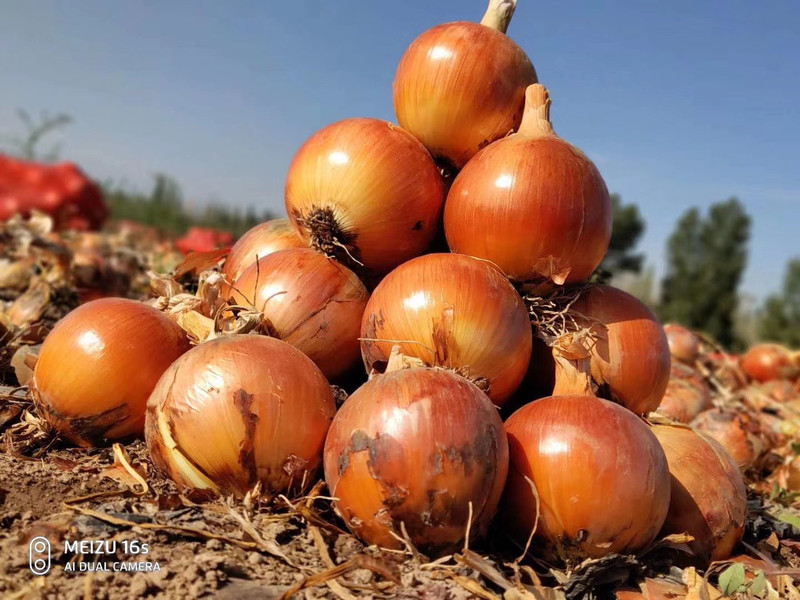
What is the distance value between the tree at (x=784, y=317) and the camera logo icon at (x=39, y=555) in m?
16.5

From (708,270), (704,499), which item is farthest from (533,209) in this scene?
(708,270)

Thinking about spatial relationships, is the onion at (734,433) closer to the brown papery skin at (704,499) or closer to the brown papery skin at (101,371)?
the brown papery skin at (704,499)

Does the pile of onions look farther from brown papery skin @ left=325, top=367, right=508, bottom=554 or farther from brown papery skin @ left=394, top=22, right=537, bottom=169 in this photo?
brown papery skin @ left=325, top=367, right=508, bottom=554

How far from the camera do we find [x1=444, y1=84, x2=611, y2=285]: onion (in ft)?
6.17

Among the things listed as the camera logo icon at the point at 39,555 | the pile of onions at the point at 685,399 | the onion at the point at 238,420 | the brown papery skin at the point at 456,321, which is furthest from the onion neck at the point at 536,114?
the pile of onions at the point at 685,399

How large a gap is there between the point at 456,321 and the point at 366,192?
0.55 metres

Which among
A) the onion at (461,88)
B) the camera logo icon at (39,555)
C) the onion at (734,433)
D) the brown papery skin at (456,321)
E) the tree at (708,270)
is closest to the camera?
the camera logo icon at (39,555)

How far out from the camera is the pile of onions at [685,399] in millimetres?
3940

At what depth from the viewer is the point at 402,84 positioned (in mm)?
2279

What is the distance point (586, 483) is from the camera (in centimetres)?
153

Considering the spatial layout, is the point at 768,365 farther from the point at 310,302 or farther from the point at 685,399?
the point at 310,302

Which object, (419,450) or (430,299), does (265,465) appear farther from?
(430,299)

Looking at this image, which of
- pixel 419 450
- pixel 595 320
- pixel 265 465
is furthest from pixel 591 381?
pixel 265 465

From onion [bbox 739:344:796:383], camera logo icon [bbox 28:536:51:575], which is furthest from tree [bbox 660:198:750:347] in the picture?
camera logo icon [bbox 28:536:51:575]
